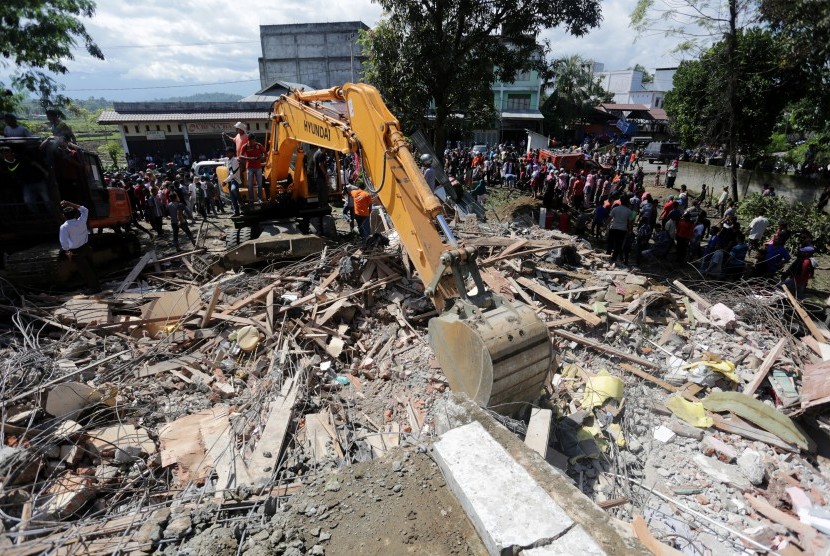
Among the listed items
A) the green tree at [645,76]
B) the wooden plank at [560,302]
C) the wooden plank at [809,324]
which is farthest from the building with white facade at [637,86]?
the wooden plank at [560,302]

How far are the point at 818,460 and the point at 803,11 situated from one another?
13371 mm

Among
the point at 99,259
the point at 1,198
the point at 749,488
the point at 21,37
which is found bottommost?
the point at 749,488

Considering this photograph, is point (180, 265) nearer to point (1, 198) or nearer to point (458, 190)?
point (1, 198)

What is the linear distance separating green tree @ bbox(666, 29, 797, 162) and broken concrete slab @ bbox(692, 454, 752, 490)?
16.4 m

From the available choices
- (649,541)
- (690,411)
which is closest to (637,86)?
(690,411)

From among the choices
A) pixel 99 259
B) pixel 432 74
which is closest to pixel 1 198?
pixel 99 259

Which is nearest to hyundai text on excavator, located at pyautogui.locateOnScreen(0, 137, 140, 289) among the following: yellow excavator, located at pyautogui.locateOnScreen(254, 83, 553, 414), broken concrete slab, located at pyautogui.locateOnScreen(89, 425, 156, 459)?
broken concrete slab, located at pyautogui.locateOnScreen(89, 425, 156, 459)

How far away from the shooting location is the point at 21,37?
51.1 feet

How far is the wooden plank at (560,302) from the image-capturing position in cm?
691

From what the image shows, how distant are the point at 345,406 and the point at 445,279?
213 centimetres

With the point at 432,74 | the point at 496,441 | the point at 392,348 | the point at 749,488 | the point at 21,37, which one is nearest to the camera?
the point at 496,441

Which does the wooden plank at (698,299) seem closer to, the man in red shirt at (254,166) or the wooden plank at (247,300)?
the wooden plank at (247,300)

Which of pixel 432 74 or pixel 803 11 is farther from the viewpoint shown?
pixel 432 74

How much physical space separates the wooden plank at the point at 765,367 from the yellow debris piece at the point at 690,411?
0.83 m
